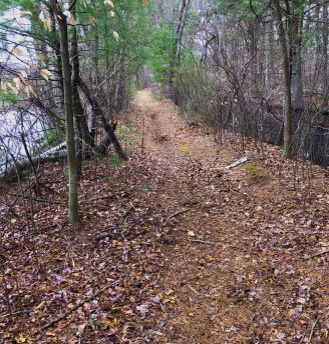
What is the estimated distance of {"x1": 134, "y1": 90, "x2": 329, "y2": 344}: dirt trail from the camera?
3.52m

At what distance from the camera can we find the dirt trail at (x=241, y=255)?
11.6 feet

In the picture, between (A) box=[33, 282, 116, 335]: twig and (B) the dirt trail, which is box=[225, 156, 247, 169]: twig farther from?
(A) box=[33, 282, 116, 335]: twig

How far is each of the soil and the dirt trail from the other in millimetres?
17

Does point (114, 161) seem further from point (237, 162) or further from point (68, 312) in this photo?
point (68, 312)

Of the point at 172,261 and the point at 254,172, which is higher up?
the point at 254,172

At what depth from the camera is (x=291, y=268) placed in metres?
4.45

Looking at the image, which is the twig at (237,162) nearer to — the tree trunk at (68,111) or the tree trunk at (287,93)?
the tree trunk at (287,93)

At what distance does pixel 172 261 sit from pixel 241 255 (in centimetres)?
108

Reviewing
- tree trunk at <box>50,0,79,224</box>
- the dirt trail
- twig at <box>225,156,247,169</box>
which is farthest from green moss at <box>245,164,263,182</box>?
tree trunk at <box>50,0,79,224</box>

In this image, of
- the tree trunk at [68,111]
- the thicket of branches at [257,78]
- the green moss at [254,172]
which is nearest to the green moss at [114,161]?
the tree trunk at [68,111]

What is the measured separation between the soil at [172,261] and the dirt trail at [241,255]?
2 centimetres

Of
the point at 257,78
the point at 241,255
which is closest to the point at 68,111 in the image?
the point at 241,255

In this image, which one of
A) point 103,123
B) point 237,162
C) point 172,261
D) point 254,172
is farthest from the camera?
point 237,162

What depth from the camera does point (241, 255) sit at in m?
4.83
